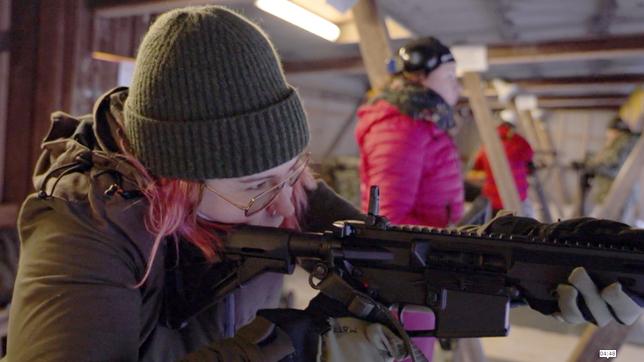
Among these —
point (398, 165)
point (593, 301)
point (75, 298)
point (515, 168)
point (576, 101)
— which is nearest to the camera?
point (75, 298)

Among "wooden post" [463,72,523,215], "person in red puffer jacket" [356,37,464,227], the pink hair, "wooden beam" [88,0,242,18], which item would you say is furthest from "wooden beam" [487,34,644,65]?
the pink hair

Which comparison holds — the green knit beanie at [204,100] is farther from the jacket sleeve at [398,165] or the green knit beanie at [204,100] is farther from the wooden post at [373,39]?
the wooden post at [373,39]

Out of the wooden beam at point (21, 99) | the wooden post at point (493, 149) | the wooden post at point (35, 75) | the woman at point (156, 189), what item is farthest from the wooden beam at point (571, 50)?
the woman at point (156, 189)

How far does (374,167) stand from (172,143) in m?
0.99

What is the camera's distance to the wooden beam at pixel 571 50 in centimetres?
312

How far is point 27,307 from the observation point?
0.79 meters

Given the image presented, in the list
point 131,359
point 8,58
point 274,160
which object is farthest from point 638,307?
point 8,58

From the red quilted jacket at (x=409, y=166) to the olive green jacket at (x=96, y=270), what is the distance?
851 millimetres

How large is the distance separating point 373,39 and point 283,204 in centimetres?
152

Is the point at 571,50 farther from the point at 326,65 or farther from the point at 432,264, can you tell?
the point at 432,264

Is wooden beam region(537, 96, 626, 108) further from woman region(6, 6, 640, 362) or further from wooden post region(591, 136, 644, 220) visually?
woman region(6, 6, 640, 362)

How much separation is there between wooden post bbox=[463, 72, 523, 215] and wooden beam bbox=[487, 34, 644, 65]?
173mm

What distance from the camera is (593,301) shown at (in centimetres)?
88

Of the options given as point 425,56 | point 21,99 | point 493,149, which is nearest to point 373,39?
point 425,56
